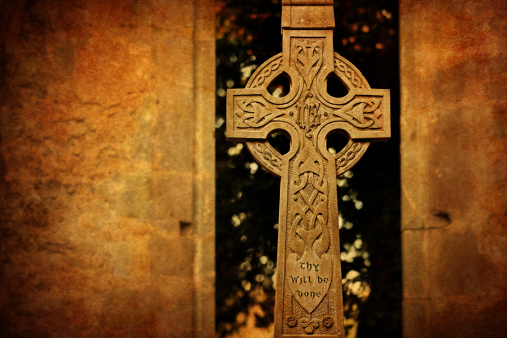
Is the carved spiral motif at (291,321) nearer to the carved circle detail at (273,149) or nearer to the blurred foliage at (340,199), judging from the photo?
the carved circle detail at (273,149)

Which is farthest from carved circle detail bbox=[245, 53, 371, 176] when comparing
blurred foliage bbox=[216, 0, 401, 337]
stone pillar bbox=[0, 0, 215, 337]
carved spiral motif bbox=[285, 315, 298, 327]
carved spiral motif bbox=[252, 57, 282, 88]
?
blurred foliage bbox=[216, 0, 401, 337]

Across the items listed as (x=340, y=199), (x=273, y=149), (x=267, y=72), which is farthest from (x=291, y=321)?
(x=340, y=199)

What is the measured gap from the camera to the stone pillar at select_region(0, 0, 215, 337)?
411 cm

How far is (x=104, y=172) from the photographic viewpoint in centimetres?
422

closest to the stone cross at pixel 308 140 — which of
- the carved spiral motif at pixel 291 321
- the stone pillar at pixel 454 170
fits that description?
the carved spiral motif at pixel 291 321

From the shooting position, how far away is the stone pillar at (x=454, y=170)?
13.6ft

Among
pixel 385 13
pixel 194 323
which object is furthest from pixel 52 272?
pixel 385 13

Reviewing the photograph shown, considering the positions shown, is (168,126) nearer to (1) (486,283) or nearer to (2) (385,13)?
(1) (486,283)

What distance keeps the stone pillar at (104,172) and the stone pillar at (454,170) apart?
1.29 m

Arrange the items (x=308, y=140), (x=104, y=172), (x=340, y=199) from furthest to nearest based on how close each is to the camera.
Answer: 1. (x=340, y=199)
2. (x=104, y=172)
3. (x=308, y=140)

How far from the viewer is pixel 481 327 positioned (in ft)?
13.5

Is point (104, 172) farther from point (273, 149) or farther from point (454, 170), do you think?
point (454, 170)

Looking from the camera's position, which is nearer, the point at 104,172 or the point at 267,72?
the point at 267,72

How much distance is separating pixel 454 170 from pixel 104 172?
7.20 ft
